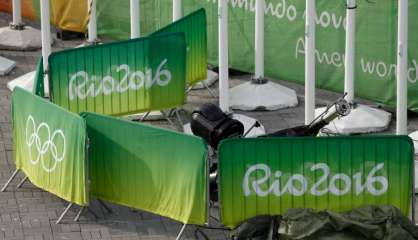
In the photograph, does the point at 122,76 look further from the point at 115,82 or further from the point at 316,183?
the point at 316,183

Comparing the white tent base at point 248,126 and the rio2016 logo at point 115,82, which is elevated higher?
the rio2016 logo at point 115,82

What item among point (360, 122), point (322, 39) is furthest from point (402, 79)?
point (322, 39)

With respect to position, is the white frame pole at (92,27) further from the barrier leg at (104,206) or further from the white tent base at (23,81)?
the barrier leg at (104,206)

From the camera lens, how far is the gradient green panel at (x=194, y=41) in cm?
1662

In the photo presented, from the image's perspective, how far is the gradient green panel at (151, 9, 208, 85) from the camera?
16625mm

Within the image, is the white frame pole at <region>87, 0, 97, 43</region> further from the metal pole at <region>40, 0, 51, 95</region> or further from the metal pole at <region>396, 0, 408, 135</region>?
the metal pole at <region>396, 0, 408, 135</region>

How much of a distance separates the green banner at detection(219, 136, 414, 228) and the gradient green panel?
387 cm

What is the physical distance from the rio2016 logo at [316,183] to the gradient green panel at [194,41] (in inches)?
155

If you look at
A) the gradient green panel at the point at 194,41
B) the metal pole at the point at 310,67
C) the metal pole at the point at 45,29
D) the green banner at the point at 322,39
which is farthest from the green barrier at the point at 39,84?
the green banner at the point at 322,39

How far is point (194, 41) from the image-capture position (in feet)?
55.5

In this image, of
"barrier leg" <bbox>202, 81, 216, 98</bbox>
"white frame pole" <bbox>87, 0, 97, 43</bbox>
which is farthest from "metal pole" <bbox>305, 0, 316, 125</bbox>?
"white frame pole" <bbox>87, 0, 97, 43</bbox>

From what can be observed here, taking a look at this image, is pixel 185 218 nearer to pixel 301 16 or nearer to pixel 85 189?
pixel 85 189

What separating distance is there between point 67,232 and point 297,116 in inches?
180

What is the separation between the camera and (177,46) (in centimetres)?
1608
